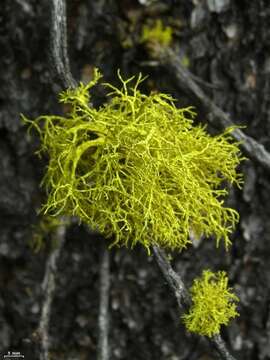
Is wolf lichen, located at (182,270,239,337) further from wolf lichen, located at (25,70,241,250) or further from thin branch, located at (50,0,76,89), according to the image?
thin branch, located at (50,0,76,89)

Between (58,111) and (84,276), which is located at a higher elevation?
(58,111)

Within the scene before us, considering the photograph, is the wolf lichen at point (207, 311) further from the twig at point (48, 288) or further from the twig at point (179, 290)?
the twig at point (48, 288)

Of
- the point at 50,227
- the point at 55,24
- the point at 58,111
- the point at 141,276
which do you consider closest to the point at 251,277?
the point at 141,276

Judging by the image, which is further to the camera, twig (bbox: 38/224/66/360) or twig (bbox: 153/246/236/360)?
twig (bbox: 38/224/66/360)

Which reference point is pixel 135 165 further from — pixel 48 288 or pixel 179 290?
pixel 48 288

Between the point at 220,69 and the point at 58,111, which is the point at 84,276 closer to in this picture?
the point at 58,111

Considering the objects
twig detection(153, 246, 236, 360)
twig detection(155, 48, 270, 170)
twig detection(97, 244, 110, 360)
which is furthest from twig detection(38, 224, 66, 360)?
twig detection(155, 48, 270, 170)
